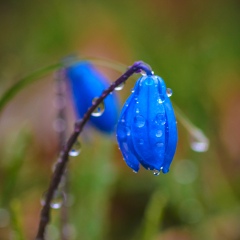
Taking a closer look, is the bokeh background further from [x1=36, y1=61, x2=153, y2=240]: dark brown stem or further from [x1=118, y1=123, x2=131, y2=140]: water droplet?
[x1=118, y1=123, x2=131, y2=140]: water droplet

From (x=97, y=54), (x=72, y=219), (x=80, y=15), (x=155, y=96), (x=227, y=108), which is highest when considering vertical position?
(x=80, y=15)

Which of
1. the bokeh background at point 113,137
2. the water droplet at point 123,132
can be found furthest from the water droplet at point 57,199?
the water droplet at point 123,132

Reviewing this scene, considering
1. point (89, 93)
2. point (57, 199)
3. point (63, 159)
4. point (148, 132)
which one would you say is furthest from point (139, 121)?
point (89, 93)

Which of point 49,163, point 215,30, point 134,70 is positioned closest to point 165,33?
point 215,30

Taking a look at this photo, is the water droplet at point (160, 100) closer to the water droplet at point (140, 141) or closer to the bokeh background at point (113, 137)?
the water droplet at point (140, 141)

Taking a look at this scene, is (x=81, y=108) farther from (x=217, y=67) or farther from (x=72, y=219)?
(x=217, y=67)

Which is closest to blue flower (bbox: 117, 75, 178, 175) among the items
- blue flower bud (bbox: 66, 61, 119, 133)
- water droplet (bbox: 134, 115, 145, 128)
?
water droplet (bbox: 134, 115, 145, 128)

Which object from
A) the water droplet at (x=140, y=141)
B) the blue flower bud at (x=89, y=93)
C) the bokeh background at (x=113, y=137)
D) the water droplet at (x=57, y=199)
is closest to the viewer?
the water droplet at (x=140, y=141)
